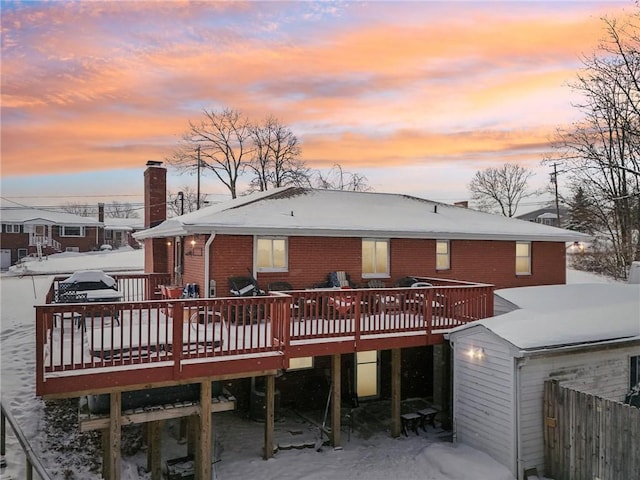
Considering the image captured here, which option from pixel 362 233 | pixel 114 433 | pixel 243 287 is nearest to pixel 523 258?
pixel 362 233

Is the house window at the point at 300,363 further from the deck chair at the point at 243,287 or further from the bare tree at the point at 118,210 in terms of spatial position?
the bare tree at the point at 118,210

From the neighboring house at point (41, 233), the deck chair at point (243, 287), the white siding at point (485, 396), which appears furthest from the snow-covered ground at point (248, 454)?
the neighboring house at point (41, 233)

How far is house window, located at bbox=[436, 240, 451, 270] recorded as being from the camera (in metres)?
15.4

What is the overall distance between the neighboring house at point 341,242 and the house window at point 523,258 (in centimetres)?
4

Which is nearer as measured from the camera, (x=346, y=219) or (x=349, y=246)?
(x=349, y=246)

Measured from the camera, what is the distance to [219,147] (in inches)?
1666

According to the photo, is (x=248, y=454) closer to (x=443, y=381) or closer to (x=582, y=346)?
(x=443, y=381)

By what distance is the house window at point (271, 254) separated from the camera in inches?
495

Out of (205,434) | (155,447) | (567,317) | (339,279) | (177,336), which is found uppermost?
(339,279)

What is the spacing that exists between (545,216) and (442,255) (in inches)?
2005

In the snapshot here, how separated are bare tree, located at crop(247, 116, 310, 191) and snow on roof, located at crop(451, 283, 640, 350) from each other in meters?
31.2

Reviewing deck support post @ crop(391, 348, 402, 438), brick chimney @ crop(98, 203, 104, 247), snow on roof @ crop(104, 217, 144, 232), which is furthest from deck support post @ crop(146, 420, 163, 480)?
snow on roof @ crop(104, 217, 144, 232)

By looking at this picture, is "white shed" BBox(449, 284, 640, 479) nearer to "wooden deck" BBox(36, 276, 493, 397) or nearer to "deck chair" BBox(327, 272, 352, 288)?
"wooden deck" BBox(36, 276, 493, 397)

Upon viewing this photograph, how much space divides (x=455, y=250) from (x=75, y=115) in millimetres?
16217
